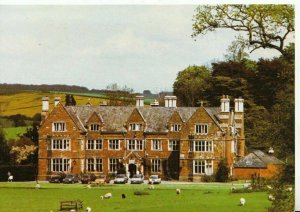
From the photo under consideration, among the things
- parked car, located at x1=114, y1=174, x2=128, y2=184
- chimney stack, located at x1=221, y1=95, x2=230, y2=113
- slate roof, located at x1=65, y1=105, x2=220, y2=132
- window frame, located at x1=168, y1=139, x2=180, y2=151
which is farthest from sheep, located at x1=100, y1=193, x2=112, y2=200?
chimney stack, located at x1=221, y1=95, x2=230, y2=113

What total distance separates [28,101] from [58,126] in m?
0.80

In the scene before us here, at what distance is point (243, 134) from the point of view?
51.9 feet

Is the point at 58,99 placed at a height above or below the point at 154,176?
above

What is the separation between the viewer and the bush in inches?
627

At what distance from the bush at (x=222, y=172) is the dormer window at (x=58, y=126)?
7.69 ft

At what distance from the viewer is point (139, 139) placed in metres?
16.4

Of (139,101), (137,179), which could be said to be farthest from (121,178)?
(139,101)

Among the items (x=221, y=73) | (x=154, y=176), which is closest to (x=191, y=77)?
(x=221, y=73)

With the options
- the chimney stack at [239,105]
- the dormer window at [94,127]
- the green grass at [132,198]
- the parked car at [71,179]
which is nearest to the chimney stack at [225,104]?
the chimney stack at [239,105]

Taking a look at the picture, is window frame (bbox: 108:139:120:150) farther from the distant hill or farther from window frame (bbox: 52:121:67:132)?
the distant hill

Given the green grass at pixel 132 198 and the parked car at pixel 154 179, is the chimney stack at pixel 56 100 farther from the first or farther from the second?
the parked car at pixel 154 179

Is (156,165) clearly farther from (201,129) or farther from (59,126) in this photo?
(59,126)

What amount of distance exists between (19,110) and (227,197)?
3106mm
